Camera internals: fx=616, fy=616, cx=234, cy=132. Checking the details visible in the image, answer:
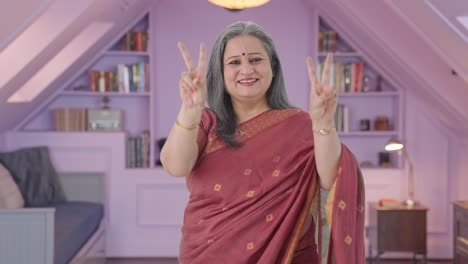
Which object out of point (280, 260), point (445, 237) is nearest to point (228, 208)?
point (280, 260)

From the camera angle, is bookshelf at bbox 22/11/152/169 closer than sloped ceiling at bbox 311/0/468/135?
No

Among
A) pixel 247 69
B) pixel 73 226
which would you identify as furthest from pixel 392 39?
pixel 247 69

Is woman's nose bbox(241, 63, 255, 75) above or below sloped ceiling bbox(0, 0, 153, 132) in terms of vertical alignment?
below

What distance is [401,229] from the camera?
177 inches

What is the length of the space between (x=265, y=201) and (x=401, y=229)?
3.13 metres

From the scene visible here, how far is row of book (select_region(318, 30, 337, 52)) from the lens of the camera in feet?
17.3

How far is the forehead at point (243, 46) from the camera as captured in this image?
1.63 meters

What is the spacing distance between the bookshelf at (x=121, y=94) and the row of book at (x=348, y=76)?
1587mm

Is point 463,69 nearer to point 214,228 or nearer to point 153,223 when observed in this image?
point 214,228

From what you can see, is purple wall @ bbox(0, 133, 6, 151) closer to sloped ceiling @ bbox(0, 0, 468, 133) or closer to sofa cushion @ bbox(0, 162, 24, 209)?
sloped ceiling @ bbox(0, 0, 468, 133)

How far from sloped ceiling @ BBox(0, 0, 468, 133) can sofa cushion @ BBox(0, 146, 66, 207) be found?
0.31 m

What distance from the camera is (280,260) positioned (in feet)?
5.39

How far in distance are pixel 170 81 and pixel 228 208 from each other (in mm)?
3998

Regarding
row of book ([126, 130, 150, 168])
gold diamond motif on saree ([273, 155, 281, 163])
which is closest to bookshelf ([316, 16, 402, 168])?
row of book ([126, 130, 150, 168])
